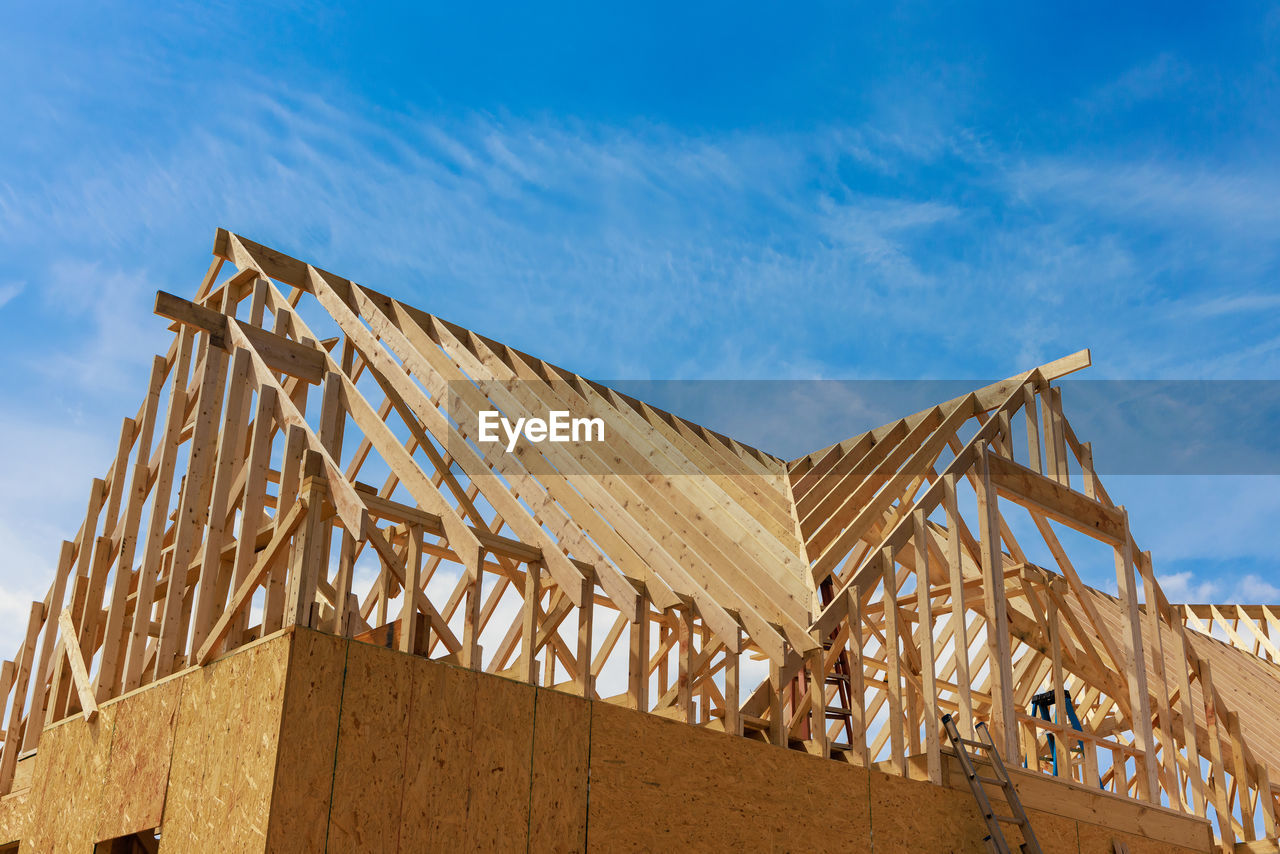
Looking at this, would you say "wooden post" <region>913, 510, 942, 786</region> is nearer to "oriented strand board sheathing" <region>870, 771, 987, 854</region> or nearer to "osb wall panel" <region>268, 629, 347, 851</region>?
"oriented strand board sheathing" <region>870, 771, 987, 854</region>

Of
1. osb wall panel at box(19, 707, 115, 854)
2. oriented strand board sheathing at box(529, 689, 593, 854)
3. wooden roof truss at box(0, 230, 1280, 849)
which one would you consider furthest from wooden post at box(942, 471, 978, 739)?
osb wall panel at box(19, 707, 115, 854)

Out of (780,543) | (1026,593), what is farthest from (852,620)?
(1026,593)

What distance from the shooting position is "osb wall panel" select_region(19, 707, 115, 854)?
941cm

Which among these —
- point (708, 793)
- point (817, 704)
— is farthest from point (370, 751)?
point (817, 704)

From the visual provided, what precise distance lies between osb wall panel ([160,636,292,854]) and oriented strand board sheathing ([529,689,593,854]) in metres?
1.84

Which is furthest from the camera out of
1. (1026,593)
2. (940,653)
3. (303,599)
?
(940,653)

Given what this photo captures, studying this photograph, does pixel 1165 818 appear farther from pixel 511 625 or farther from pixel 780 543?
pixel 511 625

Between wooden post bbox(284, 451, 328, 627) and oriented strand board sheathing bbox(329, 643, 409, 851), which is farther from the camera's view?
wooden post bbox(284, 451, 328, 627)

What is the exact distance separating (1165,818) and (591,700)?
23.0 ft

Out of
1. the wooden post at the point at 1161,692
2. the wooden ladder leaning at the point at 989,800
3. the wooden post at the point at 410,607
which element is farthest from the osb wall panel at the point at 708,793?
the wooden post at the point at 1161,692

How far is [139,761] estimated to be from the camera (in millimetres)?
8875

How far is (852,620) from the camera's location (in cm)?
1069

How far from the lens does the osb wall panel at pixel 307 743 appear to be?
23.4ft

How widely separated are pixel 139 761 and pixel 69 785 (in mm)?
1371
